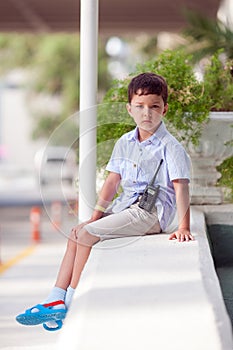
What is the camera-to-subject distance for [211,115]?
24.9ft

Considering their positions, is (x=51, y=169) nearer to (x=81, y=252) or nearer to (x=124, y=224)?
(x=124, y=224)

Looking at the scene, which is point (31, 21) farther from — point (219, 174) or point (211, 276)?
point (211, 276)

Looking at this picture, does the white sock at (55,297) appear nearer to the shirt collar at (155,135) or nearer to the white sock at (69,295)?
the white sock at (69,295)

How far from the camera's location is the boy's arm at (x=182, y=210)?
554 centimetres

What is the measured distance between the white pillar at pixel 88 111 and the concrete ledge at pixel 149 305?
1378 millimetres

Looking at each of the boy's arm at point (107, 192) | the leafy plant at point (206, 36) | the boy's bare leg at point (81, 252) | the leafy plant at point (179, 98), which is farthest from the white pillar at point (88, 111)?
the leafy plant at point (206, 36)

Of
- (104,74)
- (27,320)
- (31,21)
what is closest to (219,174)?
(27,320)

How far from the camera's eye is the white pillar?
6.48 m

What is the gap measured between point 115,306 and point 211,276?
793mm

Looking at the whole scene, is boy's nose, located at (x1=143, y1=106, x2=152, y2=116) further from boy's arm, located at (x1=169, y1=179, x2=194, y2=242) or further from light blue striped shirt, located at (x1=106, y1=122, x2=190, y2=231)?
boy's arm, located at (x1=169, y1=179, x2=194, y2=242)

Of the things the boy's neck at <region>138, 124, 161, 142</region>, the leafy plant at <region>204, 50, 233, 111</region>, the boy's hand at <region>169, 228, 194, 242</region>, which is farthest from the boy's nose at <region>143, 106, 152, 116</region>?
the leafy plant at <region>204, 50, 233, 111</region>

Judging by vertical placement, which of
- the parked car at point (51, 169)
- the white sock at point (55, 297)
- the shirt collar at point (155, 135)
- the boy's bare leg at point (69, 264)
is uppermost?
the shirt collar at point (155, 135)

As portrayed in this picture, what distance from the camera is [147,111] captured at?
5.65m

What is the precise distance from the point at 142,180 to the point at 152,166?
0.11 meters
